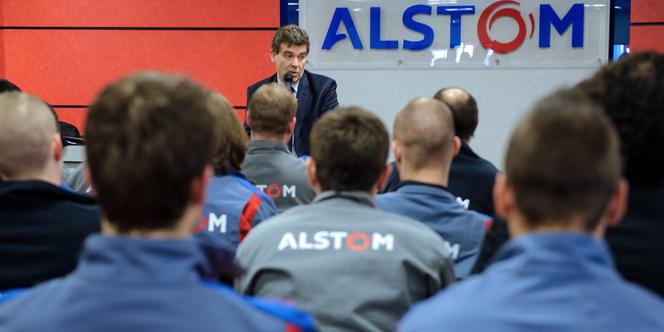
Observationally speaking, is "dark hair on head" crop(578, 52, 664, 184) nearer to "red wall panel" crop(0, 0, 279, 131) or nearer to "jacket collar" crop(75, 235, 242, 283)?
"jacket collar" crop(75, 235, 242, 283)

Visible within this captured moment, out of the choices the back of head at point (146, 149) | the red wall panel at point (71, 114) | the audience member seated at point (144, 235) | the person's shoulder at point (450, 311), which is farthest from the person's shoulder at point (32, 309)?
the red wall panel at point (71, 114)

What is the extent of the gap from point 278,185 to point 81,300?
1.83 meters

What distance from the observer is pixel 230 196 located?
2201 millimetres

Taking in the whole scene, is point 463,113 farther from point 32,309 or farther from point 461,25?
point 461,25

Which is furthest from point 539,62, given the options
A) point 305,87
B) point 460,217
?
point 460,217

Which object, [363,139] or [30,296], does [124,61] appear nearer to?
[363,139]

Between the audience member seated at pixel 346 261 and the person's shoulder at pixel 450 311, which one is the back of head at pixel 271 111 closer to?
the audience member seated at pixel 346 261

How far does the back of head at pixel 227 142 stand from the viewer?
2.29 meters

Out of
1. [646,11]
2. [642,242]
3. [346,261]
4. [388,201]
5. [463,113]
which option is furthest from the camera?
[646,11]

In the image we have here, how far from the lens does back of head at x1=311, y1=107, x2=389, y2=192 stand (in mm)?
1711

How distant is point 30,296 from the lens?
96 cm

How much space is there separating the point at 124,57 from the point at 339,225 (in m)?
4.17

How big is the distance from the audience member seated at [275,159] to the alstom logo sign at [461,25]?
2.40 meters

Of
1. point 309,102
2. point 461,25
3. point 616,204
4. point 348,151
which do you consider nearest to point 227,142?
point 348,151
